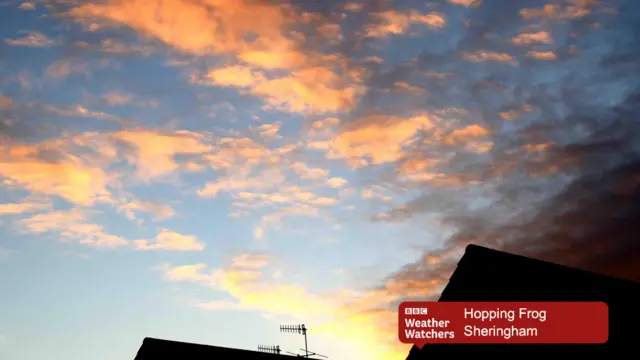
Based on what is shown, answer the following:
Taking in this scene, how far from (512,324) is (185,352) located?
1540 centimetres

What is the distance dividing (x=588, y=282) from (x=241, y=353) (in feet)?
53.8

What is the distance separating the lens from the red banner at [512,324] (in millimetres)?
18203

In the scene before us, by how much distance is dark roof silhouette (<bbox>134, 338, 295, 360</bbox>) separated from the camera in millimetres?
26500

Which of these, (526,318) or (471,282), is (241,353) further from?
(526,318)

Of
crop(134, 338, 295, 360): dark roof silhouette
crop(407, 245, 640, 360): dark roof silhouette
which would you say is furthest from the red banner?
crop(134, 338, 295, 360): dark roof silhouette

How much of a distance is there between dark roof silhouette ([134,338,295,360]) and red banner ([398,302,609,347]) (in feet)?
34.3

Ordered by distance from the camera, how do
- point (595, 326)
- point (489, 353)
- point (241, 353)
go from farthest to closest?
point (241, 353), point (489, 353), point (595, 326)

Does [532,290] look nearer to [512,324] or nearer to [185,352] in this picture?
[512,324]

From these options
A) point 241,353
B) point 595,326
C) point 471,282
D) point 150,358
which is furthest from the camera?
point 241,353

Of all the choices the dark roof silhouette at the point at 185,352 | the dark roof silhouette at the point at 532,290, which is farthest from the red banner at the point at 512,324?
the dark roof silhouette at the point at 185,352

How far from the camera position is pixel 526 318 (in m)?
19.1

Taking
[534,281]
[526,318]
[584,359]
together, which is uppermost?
[534,281]

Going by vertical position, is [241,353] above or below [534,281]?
below

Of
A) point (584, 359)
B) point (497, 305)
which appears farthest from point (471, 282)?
point (584, 359)
